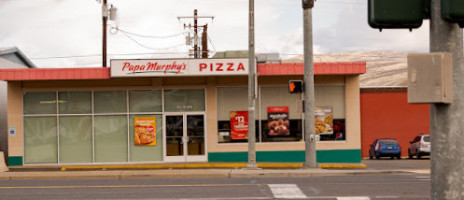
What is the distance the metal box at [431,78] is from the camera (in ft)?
11.8

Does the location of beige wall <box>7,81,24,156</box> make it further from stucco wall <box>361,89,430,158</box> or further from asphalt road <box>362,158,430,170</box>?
stucco wall <box>361,89,430,158</box>

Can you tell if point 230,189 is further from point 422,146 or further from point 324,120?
point 422,146

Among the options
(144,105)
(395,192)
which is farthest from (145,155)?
(395,192)

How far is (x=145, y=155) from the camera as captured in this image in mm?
25609

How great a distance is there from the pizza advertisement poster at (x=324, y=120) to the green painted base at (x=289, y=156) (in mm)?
870

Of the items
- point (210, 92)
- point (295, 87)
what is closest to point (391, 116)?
point (210, 92)

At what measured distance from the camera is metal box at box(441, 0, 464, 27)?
3570mm

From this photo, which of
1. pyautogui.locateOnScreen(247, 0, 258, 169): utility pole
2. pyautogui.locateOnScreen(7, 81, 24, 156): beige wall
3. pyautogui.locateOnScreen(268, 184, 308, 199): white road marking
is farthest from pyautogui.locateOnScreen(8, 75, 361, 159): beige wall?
pyautogui.locateOnScreen(268, 184, 308, 199): white road marking

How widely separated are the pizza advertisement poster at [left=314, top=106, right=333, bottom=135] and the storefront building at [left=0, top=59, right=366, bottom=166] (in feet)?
0.14

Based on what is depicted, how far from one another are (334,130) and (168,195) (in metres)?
13.7

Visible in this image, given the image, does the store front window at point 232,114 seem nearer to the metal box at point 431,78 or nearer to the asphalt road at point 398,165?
the asphalt road at point 398,165

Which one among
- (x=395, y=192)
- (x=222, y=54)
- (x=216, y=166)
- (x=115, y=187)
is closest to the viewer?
(x=395, y=192)

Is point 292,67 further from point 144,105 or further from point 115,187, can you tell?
point 115,187

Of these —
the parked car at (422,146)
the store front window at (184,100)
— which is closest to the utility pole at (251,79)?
the store front window at (184,100)
